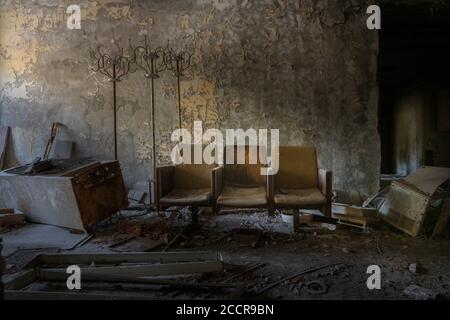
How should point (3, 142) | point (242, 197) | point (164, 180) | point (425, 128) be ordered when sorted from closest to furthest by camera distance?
point (242, 197), point (164, 180), point (3, 142), point (425, 128)

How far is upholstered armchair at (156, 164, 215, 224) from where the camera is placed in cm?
373

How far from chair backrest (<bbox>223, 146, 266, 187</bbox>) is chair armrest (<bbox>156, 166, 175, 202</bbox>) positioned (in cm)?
62

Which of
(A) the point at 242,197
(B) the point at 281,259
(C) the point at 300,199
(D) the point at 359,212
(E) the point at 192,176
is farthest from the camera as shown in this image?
(E) the point at 192,176

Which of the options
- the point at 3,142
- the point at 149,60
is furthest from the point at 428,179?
the point at 3,142

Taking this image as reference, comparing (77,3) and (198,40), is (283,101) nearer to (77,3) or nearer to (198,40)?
(198,40)

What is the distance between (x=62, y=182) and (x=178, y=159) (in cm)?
127

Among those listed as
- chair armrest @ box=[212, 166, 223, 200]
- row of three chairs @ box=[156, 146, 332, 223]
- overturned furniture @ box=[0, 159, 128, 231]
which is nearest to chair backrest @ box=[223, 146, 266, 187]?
row of three chairs @ box=[156, 146, 332, 223]

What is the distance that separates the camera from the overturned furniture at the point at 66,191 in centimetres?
388

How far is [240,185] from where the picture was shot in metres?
4.31

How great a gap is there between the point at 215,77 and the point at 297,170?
1.95m

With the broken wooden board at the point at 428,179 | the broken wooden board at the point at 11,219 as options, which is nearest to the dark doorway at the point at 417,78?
the broken wooden board at the point at 428,179

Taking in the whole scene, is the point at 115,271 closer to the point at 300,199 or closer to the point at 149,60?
the point at 300,199

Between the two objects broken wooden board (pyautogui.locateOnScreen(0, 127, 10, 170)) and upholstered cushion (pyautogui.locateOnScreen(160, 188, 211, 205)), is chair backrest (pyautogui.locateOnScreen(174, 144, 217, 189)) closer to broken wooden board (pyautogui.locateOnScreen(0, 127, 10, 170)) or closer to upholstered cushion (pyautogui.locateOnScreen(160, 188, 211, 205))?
upholstered cushion (pyautogui.locateOnScreen(160, 188, 211, 205))

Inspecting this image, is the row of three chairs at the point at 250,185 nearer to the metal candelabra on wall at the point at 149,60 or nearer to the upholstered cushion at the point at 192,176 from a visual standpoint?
the upholstered cushion at the point at 192,176
